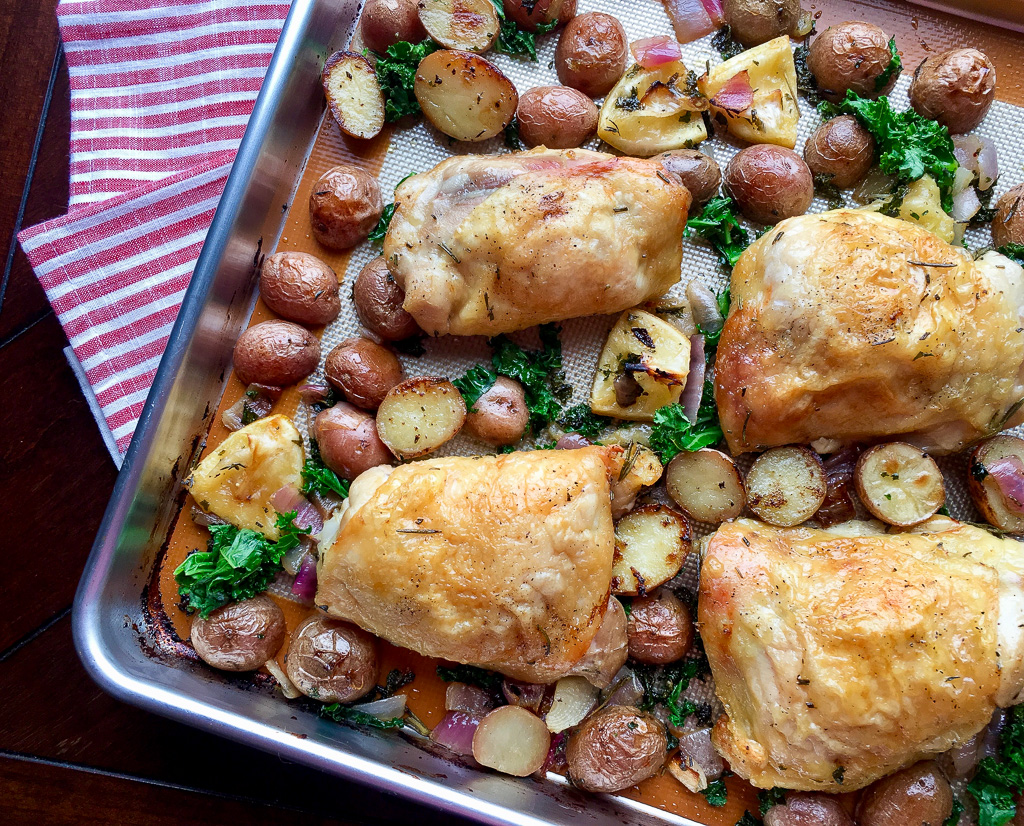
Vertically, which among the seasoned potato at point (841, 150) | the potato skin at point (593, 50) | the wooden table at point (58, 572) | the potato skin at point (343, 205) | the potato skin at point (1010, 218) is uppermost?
the potato skin at point (593, 50)

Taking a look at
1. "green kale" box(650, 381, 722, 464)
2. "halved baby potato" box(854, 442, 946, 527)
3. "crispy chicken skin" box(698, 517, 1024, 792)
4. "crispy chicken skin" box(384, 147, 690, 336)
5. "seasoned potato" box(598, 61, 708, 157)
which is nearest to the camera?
"crispy chicken skin" box(698, 517, 1024, 792)

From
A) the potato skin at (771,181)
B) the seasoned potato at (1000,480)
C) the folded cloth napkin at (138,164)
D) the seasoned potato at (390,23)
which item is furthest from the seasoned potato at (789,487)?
the folded cloth napkin at (138,164)

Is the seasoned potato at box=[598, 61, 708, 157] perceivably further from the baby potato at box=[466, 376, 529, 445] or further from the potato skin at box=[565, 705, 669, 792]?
the potato skin at box=[565, 705, 669, 792]

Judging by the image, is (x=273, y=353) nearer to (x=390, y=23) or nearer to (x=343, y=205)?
(x=343, y=205)

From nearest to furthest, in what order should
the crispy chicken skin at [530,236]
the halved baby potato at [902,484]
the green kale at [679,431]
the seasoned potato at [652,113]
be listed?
the crispy chicken skin at [530,236]
the halved baby potato at [902,484]
the green kale at [679,431]
the seasoned potato at [652,113]

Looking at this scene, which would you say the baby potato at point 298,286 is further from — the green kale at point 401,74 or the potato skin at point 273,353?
the green kale at point 401,74

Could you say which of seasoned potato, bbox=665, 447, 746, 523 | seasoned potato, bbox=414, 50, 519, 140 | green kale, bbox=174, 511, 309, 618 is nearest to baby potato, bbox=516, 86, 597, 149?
seasoned potato, bbox=414, 50, 519, 140

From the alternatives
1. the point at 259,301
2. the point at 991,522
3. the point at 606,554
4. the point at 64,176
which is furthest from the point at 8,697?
the point at 991,522
